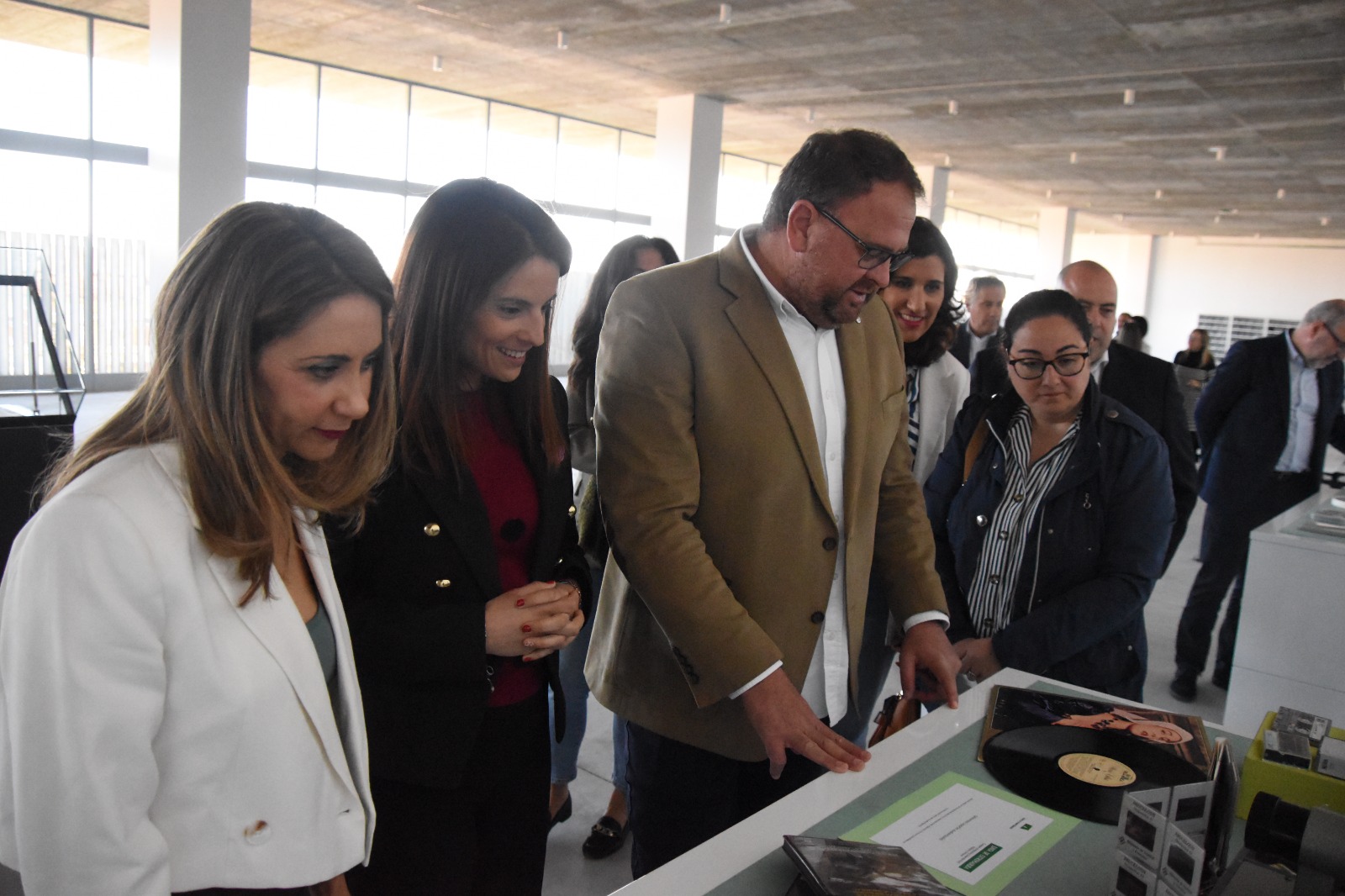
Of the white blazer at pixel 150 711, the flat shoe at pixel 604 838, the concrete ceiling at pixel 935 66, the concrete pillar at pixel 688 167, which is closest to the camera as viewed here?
the white blazer at pixel 150 711

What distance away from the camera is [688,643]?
1.51 metres

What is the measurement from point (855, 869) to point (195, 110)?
757cm

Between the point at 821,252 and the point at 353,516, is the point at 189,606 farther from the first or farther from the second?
the point at 821,252

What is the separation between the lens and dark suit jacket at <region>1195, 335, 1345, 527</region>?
4.30 meters

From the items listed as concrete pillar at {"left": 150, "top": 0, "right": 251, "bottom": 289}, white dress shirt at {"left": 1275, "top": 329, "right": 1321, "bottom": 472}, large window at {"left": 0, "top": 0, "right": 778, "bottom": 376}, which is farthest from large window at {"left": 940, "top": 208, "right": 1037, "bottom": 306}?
white dress shirt at {"left": 1275, "top": 329, "right": 1321, "bottom": 472}

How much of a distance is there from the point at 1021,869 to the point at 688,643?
0.56 m

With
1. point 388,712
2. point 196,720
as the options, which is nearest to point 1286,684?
point 388,712

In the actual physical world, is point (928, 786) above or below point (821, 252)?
below

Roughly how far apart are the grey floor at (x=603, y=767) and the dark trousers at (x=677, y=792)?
91cm

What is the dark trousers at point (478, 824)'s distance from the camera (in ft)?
4.90

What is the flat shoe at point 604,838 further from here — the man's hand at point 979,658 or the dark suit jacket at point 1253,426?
the dark suit jacket at point 1253,426

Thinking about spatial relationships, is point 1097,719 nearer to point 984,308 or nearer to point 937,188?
point 984,308

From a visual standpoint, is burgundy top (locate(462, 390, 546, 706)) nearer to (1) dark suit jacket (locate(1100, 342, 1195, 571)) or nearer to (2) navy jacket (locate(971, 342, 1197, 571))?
(2) navy jacket (locate(971, 342, 1197, 571))

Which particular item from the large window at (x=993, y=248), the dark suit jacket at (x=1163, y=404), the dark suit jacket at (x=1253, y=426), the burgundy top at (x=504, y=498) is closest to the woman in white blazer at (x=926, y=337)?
the dark suit jacket at (x=1163, y=404)
